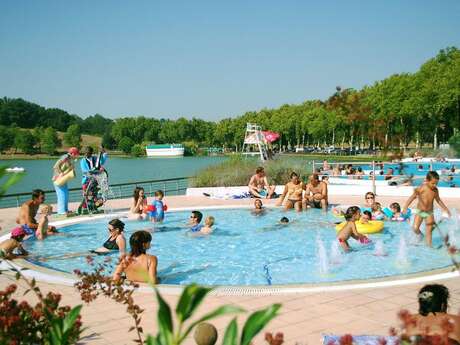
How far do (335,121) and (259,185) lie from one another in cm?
6020

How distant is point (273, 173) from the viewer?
72.3ft

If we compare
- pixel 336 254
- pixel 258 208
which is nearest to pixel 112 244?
pixel 336 254

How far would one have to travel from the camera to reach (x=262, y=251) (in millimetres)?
10867

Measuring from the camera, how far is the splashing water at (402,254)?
30.4 feet

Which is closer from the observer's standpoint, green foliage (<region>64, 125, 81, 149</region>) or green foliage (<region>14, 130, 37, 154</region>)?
green foliage (<region>14, 130, 37, 154</region>)

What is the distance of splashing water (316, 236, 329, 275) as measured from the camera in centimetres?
900

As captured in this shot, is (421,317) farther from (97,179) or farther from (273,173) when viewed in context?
(273,173)

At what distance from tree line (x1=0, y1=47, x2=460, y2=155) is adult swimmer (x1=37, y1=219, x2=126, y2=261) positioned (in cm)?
447

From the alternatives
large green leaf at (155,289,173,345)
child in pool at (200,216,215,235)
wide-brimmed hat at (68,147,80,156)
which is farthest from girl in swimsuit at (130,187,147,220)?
large green leaf at (155,289,173,345)

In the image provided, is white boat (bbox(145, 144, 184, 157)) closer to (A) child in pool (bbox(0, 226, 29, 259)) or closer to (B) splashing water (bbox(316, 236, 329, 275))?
(B) splashing water (bbox(316, 236, 329, 275))

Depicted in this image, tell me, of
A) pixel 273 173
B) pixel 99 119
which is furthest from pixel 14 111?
pixel 273 173

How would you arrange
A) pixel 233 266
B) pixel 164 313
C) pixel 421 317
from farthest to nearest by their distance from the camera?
pixel 233 266
pixel 421 317
pixel 164 313

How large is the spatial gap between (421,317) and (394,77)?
63506 millimetres

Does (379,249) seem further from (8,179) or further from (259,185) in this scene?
(8,179)
